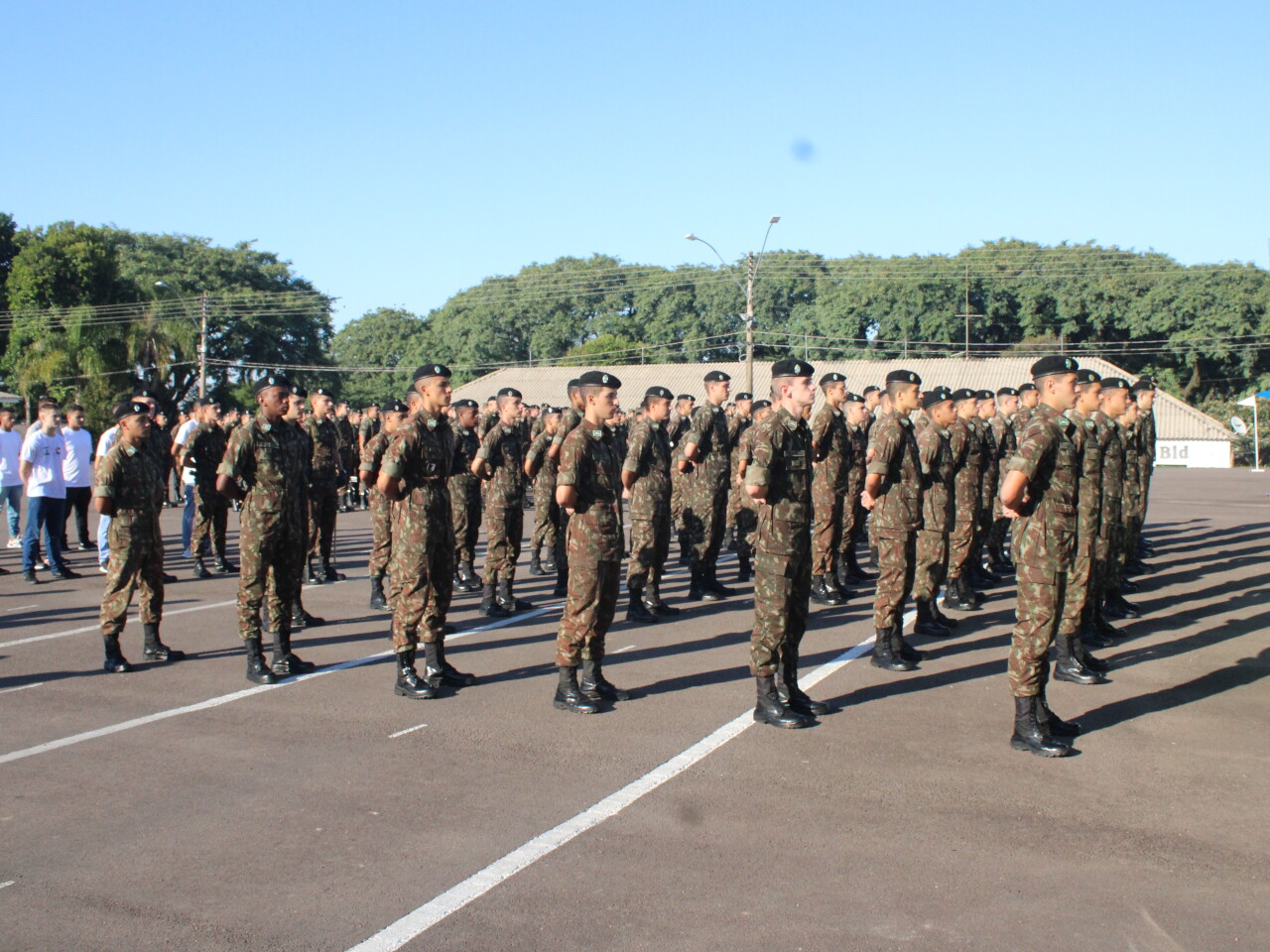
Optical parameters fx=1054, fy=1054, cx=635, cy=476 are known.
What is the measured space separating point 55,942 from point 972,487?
8.35 metres

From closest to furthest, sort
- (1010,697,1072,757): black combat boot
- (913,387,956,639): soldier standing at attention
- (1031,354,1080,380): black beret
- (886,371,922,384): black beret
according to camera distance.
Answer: (1010,697,1072,757): black combat boot < (1031,354,1080,380): black beret < (886,371,922,384): black beret < (913,387,956,639): soldier standing at attention

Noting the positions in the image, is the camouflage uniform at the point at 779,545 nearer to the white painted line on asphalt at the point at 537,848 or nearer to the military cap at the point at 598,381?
the white painted line on asphalt at the point at 537,848

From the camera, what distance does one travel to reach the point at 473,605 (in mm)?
10367

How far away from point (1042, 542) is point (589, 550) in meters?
2.67

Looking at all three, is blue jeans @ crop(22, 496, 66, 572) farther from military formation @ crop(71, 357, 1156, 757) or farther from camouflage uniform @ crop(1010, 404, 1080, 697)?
camouflage uniform @ crop(1010, 404, 1080, 697)

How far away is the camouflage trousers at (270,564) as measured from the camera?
288 inches

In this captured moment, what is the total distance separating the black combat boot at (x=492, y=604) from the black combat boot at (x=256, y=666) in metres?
2.78

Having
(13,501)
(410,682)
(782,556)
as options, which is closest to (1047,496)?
(782,556)

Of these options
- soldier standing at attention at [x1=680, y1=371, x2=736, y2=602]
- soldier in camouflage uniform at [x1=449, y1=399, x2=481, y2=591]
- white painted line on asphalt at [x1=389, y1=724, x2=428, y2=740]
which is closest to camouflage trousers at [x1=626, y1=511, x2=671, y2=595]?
soldier standing at attention at [x1=680, y1=371, x2=736, y2=602]

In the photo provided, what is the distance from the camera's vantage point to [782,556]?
20.6ft

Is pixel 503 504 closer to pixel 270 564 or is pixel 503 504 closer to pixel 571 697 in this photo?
pixel 270 564

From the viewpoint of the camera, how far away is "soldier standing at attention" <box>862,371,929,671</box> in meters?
7.61

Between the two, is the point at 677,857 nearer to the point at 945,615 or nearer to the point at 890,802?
the point at 890,802

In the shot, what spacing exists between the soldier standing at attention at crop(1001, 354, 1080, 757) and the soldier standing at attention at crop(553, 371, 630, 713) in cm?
240
